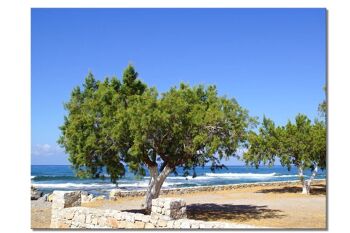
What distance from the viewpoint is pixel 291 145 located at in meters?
19.8

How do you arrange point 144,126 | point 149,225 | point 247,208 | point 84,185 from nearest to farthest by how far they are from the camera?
point 149,225, point 144,126, point 247,208, point 84,185

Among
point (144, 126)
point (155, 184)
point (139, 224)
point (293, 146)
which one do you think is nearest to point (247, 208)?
point (155, 184)

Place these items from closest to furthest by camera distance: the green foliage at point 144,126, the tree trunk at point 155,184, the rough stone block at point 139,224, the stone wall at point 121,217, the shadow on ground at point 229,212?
1. the stone wall at point 121,217
2. the rough stone block at point 139,224
3. the green foliage at point 144,126
4. the tree trunk at point 155,184
5. the shadow on ground at point 229,212

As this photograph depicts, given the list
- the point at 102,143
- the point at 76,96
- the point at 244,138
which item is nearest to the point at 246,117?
the point at 244,138

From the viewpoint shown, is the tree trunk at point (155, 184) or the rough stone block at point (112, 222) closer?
the rough stone block at point (112, 222)

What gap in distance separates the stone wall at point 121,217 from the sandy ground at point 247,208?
23.9 inches

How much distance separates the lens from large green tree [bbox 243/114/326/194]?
19266 mm

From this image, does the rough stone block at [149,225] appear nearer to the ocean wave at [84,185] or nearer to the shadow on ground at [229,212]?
the shadow on ground at [229,212]

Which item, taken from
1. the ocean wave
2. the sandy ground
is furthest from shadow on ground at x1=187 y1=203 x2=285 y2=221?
the ocean wave

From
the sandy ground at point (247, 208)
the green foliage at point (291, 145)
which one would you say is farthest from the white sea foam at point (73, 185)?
the green foliage at point (291, 145)

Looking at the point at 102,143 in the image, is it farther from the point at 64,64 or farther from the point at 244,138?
the point at 244,138

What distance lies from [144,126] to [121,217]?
234cm
